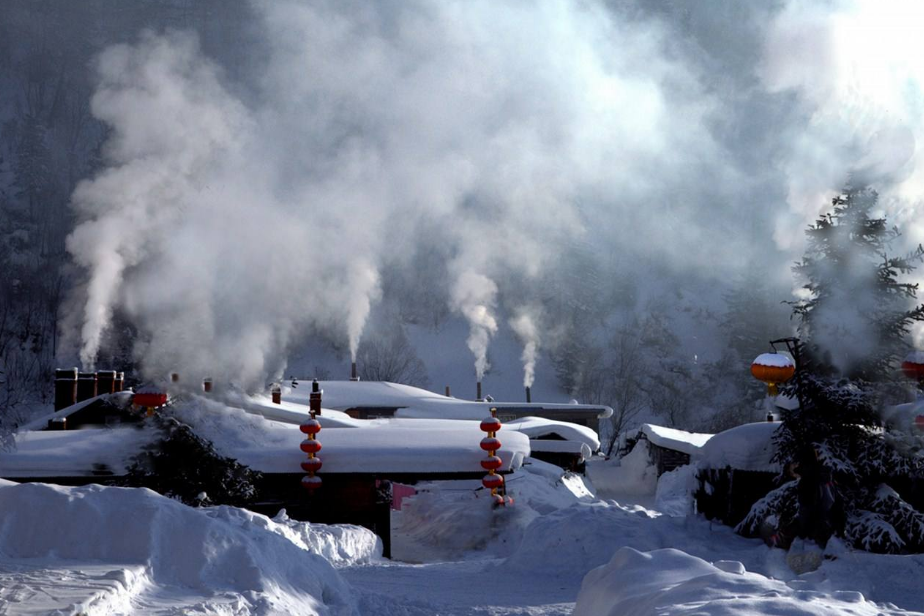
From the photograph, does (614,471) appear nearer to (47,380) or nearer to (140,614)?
(140,614)

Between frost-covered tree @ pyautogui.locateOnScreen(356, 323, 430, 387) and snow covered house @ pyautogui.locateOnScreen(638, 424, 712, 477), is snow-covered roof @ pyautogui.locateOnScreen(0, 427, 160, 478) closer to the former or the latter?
snow covered house @ pyautogui.locateOnScreen(638, 424, 712, 477)

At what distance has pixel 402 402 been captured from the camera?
44.3 metres

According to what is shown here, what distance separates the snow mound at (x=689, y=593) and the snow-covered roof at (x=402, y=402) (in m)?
33.3

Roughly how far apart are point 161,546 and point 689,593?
5030mm

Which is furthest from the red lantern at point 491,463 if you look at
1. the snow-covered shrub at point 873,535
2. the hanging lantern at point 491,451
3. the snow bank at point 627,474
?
the snow bank at point 627,474

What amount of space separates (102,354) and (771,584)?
Answer: 171ft

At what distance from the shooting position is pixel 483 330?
3349 inches

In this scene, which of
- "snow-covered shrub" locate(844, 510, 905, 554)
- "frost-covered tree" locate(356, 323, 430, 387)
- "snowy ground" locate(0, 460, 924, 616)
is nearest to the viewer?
"snowy ground" locate(0, 460, 924, 616)

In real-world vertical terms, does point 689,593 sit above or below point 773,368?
below

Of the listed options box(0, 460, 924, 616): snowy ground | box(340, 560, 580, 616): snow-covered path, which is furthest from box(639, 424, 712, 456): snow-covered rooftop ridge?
box(340, 560, 580, 616): snow-covered path

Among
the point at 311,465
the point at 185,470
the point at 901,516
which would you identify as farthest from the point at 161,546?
the point at 901,516

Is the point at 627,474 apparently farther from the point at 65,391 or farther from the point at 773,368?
the point at 773,368

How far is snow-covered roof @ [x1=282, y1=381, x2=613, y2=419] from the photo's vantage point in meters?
42.8

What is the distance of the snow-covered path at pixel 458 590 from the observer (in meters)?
10.3
